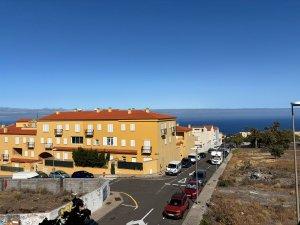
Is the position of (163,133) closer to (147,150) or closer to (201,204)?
(147,150)

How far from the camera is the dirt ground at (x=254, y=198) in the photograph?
3688 cm

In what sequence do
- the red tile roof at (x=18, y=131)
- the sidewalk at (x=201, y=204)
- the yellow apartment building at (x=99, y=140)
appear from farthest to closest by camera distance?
the red tile roof at (x=18, y=131)
the yellow apartment building at (x=99, y=140)
the sidewalk at (x=201, y=204)

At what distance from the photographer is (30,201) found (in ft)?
152

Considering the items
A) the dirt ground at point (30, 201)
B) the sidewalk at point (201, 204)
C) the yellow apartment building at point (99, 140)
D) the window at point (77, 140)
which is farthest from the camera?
the window at point (77, 140)

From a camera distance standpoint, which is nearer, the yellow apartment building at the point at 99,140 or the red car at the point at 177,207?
the red car at the point at 177,207

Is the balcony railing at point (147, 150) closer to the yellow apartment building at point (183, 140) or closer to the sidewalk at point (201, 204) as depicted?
the sidewalk at point (201, 204)

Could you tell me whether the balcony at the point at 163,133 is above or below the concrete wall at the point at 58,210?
above

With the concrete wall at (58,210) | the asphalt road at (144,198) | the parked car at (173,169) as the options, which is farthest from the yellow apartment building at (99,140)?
the concrete wall at (58,210)

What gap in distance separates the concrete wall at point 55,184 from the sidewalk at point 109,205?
2.75 meters

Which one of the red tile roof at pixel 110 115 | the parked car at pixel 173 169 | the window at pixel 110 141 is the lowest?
the parked car at pixel 173 169

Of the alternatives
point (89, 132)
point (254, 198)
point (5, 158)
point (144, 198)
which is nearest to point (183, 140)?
point (89, 132)

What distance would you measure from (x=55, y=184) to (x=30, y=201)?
5356 millimetres

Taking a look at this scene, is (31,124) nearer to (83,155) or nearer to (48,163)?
(48,163)

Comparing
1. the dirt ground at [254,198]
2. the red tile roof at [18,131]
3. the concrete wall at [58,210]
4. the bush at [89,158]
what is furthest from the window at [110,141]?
the concrete wall at [58,210]
